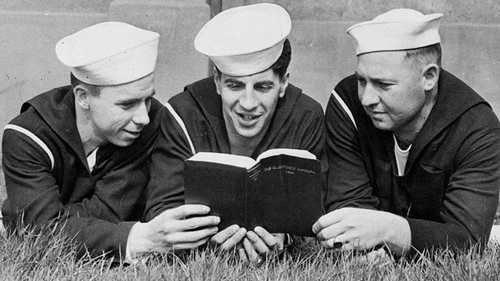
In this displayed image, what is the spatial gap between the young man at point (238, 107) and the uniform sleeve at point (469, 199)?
78cm

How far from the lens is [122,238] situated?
16.4 ft

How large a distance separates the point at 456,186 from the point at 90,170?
2.11 metres

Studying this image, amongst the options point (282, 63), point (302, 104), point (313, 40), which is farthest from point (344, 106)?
point (313, 40)

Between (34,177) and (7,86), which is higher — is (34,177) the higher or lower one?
the higher one

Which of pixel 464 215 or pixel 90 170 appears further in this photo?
pixel 90 170

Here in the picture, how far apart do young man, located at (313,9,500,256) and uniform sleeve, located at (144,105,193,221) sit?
0.89 m

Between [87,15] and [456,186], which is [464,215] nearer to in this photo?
[456,186]

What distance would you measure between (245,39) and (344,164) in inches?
39.0

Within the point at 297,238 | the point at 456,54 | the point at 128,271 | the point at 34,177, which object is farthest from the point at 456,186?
the point at 456,54

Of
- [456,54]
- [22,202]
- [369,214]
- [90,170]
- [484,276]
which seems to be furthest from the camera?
[456,54]

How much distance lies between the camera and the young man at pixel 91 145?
509 centimetres

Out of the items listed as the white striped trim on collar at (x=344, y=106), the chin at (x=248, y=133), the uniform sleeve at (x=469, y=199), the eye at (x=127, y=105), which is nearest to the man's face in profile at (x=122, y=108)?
the eye at (x=127, y=105)

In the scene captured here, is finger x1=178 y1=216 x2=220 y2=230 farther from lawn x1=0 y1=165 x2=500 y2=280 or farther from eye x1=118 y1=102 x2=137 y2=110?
eye x1=118 y1=102 x2=137 y2=110

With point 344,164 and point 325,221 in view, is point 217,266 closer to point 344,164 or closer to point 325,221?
point 325,221
